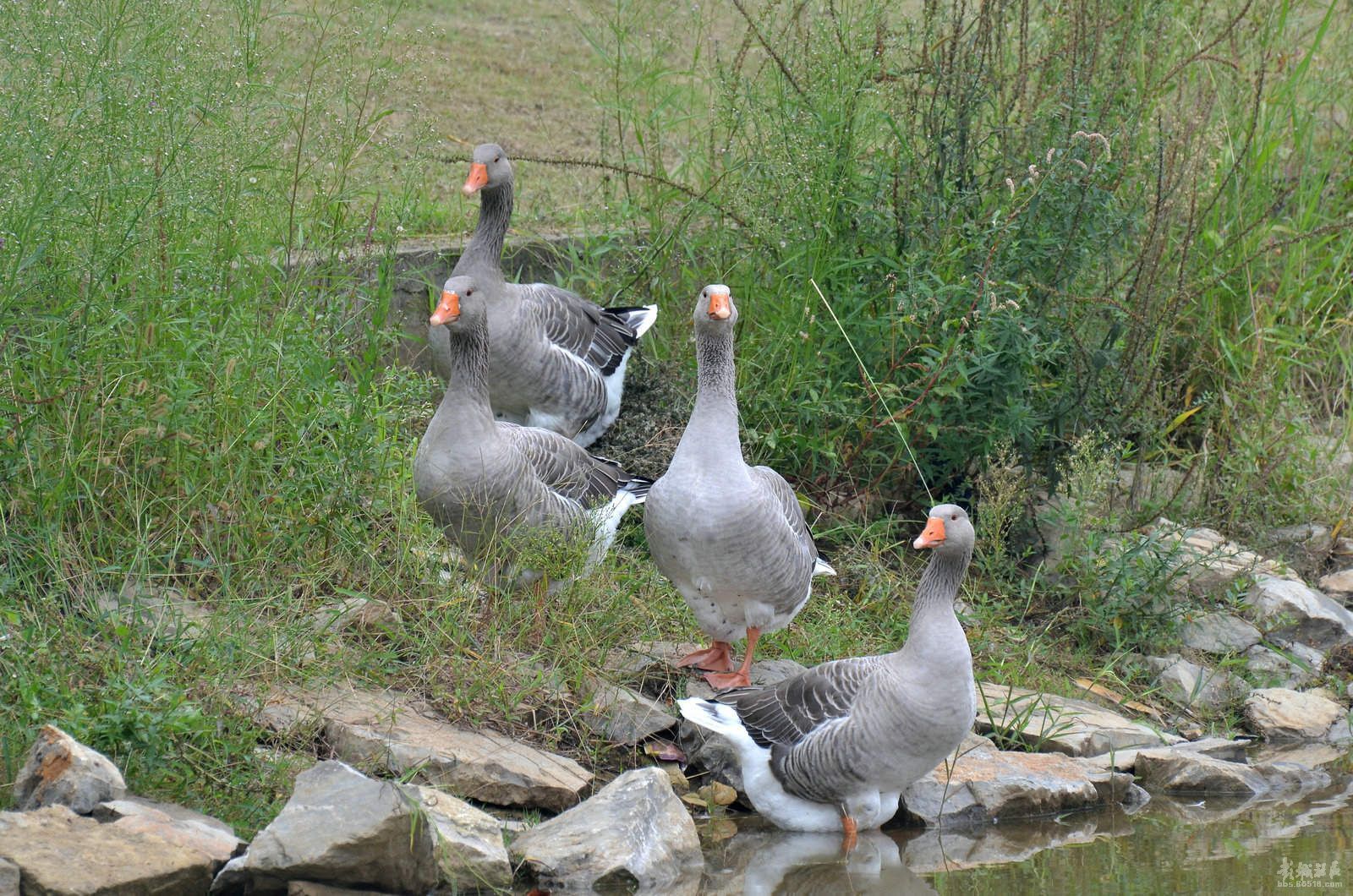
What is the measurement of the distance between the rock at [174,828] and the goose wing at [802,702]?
178 cm

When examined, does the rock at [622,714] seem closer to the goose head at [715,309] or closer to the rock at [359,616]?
the rock at [359,616]

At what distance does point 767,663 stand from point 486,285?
7.54 feet

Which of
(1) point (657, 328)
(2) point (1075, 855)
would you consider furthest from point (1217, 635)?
(1) point (657, 328)

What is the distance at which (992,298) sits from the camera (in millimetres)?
6281

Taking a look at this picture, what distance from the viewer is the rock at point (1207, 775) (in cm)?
552

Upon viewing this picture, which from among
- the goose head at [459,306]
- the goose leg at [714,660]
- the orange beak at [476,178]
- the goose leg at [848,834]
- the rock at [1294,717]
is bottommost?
the rock at [1294,717]

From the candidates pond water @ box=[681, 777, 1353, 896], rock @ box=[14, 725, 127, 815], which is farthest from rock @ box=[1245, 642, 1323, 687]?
rock @ box=[14, 725, 127, 815]

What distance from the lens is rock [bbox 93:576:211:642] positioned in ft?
15.9

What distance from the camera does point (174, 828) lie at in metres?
4.02

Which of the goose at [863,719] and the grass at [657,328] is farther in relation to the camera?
the grass at [657,328]

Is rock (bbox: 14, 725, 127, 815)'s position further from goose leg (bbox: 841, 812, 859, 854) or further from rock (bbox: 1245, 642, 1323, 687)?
rock (bbox: 1245, 642, 1323, 687)

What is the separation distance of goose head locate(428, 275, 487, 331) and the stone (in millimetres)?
1975

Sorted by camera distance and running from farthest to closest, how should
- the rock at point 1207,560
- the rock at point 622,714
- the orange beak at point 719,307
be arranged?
the rock at point 1207,560 → the orange beak at point 719,307 → the rock at point 622,714

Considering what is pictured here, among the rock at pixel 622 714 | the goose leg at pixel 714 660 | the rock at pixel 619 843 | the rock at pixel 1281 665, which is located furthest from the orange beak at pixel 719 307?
the rock at pixel 1281 665
